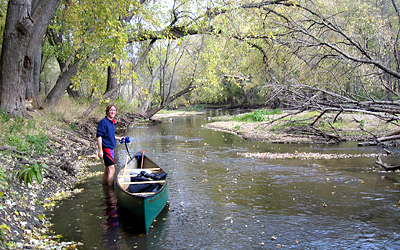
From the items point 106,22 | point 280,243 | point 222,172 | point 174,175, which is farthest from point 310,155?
point 106,22

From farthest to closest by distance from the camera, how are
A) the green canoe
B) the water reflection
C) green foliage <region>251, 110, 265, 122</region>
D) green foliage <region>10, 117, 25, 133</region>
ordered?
green foliage <region>251, 110, 265, 122</region> → green foliage <region>10, 117, 25, 133</region> → the green canoe → the water reflection

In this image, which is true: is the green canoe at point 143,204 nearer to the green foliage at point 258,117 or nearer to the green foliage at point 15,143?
the green foliage at point 15,143

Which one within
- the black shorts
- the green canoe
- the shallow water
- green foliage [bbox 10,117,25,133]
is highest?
green foliage [bbox 10,117,25,133]

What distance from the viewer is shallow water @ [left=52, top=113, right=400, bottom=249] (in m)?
5.32

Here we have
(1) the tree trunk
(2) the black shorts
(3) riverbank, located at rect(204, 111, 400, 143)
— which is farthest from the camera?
(3) riverbank, located at rect(204, 111, 400, 143)

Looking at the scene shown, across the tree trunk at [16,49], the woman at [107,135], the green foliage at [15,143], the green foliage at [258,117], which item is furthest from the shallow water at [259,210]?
the green foliage at [258,117]

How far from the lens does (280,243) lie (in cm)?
520

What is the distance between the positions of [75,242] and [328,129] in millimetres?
15213

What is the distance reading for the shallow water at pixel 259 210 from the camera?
5.32m

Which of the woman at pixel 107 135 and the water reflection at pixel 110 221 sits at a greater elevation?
the woman at pixel 107 135

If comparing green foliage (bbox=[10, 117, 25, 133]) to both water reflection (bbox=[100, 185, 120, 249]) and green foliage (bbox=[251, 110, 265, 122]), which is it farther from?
green foliage (bbox=[251, 110, 265, 122])

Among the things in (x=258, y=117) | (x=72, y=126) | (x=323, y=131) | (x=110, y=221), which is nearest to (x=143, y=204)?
(x=110, y=221)

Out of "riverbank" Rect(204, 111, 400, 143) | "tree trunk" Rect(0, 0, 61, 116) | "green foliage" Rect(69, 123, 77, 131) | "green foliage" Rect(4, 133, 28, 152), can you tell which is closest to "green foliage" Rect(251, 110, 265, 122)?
"riverbank" Rect(204, 111, 400, 143)

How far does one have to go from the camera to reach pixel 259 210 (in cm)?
670
